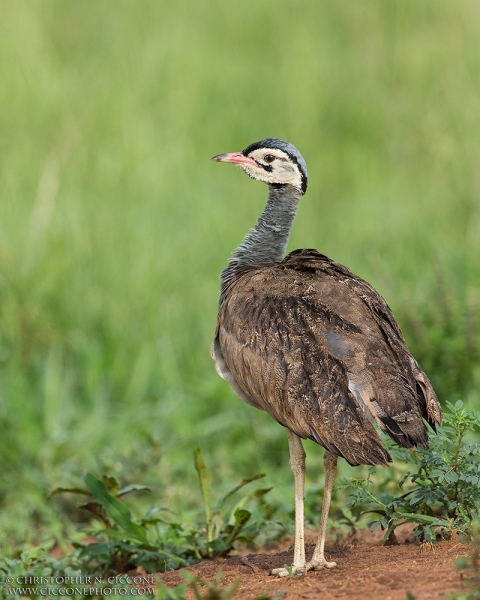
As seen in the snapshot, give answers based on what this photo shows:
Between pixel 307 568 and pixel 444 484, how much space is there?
2.04ft

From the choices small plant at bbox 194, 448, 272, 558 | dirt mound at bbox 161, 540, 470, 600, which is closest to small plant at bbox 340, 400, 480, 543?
dirt mound at bbox 161, 540, 470, 600

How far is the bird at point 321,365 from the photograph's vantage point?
3.27 m

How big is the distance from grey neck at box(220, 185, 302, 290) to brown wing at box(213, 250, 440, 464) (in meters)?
0.31

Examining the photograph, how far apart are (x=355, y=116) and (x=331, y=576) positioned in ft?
24.3

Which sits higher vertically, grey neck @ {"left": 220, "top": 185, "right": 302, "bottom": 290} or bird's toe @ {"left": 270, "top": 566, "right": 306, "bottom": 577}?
grey neck @ {"left": 220, "top": 185, "right": 302, "bottom": 290}

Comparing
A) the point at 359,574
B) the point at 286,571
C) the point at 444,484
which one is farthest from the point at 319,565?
the point at 444,484

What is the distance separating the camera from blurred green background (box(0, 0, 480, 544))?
6.15m

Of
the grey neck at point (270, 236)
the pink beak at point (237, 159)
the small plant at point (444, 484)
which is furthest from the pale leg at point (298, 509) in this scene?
the pink beak at point (237, 159)

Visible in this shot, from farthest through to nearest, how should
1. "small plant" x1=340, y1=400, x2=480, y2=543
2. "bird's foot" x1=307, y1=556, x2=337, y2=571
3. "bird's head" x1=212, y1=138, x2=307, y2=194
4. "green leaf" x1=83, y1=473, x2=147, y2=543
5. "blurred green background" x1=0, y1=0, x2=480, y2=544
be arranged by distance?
1. "blurred green background" x1=0, y1=0, x2=480, y2=544
2. "bird's head" x1=212, y1=138, x2=307, y2=194
3. "green leaf" x1=83, y1=473, x2=147, y2=543
4. "bird's foot" x1=307, y1=556, x2=337, y2=571
5. "small plant" x1=340, y1=400, x2=480, y2=543

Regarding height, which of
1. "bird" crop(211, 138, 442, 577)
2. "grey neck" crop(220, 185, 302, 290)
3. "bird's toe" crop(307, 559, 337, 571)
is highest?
"grey neck" crop(220, 185, 302, 290)

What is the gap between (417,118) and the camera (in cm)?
992

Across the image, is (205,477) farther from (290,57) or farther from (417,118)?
(290,57)

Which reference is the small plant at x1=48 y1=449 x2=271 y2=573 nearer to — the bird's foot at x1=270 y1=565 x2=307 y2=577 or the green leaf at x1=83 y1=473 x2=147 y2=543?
the green leaf at x1=83 y1=473 x2=147 y2=543

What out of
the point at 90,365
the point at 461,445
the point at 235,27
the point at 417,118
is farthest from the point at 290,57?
the point at 461,445
